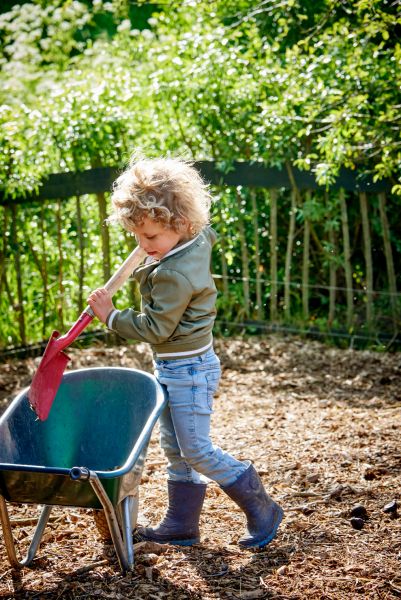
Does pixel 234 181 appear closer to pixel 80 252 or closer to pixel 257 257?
pixel 257 257

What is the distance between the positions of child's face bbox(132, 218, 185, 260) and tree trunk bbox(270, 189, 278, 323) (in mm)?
3463

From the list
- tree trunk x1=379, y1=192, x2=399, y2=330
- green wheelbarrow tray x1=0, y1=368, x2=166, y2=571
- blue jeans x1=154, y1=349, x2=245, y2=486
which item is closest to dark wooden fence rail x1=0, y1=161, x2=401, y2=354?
tree trunk x1=379, y1=192, x2=399, y2=330

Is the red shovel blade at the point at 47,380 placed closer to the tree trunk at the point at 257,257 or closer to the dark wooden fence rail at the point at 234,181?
the dark wooden fence rail at the point at 234,181

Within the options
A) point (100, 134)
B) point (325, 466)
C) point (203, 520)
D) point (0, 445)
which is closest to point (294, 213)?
point (100, 134)

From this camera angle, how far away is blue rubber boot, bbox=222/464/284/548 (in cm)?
304

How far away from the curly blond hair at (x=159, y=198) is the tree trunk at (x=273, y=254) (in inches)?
135

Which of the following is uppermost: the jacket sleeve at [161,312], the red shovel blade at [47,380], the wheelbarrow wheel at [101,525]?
the jacket sleeve at [161,312]

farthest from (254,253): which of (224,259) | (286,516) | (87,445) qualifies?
(87,445)

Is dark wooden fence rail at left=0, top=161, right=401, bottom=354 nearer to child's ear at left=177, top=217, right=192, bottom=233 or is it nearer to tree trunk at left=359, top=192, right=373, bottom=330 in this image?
tree trunk at left=359, top=192, right=373, bottom=330

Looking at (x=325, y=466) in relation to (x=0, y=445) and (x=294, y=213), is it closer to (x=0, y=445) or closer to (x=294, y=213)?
(x=0, y=445)

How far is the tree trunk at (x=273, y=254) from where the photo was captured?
248 inches

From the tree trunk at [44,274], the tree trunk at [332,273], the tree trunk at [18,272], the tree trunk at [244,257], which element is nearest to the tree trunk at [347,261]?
the tree trunk at [332,273]

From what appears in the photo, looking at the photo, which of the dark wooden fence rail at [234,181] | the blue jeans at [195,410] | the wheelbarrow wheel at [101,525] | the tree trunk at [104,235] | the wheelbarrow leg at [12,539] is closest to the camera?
the wheelbarrow leg at [12,539]

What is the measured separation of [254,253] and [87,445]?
3733mm
